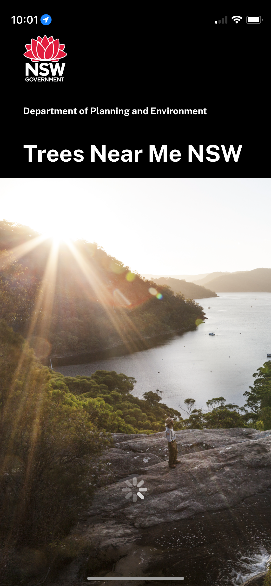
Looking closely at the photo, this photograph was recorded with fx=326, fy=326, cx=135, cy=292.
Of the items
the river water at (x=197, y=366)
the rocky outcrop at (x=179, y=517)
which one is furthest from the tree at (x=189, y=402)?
the rocky outcrop at (x=179, y=517)

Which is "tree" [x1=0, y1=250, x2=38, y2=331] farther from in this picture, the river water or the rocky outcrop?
the river water

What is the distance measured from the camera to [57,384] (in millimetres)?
24812

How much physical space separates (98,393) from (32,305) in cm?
2124

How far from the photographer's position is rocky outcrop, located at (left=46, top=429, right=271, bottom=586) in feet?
25.0

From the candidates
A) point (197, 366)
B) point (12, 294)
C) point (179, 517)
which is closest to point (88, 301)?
point (197, 366)

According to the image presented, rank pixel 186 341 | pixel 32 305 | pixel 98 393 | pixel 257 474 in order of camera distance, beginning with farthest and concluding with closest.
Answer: pixel 186 341, pixel 98 393, pixel 32 305, pixel 257 474

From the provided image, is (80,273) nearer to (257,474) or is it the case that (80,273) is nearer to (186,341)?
(186,341)

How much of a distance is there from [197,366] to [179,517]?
5421 centimetres

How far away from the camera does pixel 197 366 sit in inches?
2430

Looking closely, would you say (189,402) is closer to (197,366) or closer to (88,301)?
(197,366)

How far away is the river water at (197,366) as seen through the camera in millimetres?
46719

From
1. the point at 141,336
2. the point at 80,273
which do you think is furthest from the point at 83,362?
the point at 80,273

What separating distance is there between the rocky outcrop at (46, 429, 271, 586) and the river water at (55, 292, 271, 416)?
1176 inches

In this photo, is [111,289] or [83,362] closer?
[83,362]
